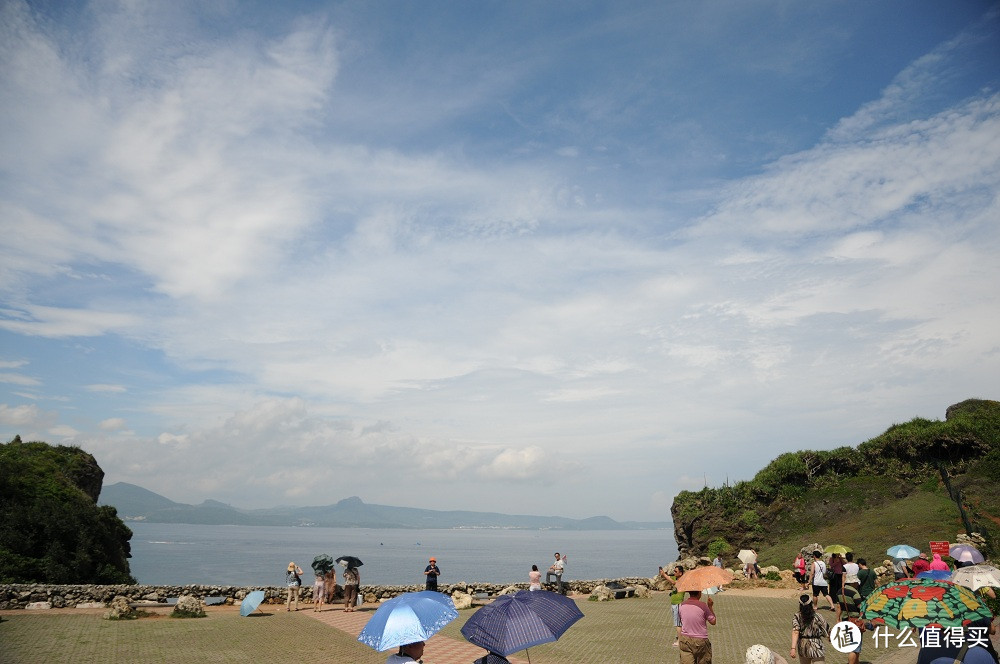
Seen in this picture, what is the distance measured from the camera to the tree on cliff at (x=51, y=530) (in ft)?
85.7

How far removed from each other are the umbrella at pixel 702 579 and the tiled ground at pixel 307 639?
473cm

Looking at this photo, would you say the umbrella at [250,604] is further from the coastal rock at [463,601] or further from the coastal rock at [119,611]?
the coastal rock at [463,601]

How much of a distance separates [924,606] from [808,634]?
2.92 m

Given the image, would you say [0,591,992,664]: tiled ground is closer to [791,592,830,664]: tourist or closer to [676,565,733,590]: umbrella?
[791,592,830,664]: tourist

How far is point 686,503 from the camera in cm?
4281

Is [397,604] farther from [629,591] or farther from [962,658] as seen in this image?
[629,591]

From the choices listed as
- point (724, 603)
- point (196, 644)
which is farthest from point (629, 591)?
point (196, 644)

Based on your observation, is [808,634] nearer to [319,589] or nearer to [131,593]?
[319,589]

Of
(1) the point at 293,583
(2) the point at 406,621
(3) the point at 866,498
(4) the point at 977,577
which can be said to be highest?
(3) the point at 866,498

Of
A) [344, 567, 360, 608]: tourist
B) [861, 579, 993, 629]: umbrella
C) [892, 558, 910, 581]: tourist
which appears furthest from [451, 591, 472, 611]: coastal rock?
[861, 579, 993, 629]: umbrella

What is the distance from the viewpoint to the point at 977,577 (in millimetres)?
10508

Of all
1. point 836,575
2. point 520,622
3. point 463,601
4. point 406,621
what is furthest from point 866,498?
point 406,621

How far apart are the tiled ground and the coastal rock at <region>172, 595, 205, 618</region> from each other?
56cm

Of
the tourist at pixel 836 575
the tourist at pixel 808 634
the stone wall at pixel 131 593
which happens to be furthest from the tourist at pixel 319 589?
the tourist at pixel 808 634
